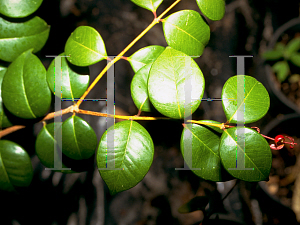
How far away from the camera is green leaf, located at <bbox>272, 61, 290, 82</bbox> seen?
1242 millimetres

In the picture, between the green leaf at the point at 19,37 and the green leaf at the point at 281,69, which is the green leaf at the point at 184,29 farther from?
the green leaf at the point at 281,69

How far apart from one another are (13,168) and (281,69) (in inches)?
56.9

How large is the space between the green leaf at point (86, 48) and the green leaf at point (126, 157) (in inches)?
8.4

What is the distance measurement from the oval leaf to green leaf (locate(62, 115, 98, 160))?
277mm

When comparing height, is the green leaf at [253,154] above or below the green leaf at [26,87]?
below

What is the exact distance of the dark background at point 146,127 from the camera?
1200 millimetres

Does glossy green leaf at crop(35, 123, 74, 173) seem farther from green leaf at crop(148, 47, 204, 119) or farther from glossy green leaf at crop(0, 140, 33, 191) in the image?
green leaf at crop(148, 47, 204, 119)

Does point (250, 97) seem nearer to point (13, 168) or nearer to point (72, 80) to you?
point (72, 80)

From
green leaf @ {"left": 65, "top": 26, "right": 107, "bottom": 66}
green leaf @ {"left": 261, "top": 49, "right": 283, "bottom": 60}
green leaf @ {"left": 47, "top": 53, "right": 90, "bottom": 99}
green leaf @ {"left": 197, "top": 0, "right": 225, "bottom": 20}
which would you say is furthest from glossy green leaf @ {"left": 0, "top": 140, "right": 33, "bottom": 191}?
green leaf @ {"left": 261, "top": 49, "right": 283, "bottom": 60}

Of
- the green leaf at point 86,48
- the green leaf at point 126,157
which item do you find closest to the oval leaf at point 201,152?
the green leaf at point 126,157

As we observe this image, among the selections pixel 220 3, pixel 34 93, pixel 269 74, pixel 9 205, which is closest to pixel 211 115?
pixel 269 74

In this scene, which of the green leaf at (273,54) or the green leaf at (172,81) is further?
→ the green leaf at (273,54)

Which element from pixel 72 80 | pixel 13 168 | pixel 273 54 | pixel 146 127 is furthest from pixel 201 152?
pixel 273 54

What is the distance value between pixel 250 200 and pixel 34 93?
1.33 m
